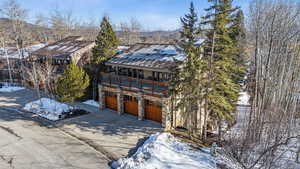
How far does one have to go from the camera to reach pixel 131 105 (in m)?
19.0

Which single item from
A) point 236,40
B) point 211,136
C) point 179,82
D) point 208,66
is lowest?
point 211,136

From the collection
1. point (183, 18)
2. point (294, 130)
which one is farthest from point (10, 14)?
point (294, 130)

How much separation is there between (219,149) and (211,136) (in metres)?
3.89

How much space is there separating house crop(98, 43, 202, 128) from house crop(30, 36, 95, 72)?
19.2 feet

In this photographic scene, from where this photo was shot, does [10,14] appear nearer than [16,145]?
No

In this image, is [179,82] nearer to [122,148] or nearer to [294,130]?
[122,148]

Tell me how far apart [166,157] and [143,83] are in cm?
691

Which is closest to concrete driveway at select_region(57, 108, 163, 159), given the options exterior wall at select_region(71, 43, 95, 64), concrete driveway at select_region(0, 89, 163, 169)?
concrete driveway at select_region(0, 89, 163, 169)

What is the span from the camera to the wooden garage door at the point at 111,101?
794 inches

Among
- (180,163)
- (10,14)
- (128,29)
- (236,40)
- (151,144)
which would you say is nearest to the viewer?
(180,163)

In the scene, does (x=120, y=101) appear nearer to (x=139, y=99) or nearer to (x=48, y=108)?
(x=139, y=99)

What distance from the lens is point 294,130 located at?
14875 mm

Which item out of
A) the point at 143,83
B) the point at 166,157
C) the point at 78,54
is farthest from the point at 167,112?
the point at 78,54

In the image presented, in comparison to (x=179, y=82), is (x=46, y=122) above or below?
below
